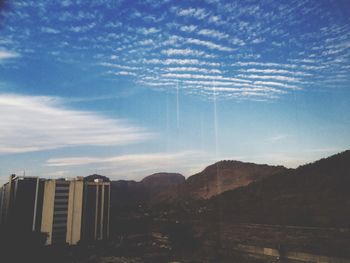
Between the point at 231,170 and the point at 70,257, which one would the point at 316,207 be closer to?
the point at 70,257

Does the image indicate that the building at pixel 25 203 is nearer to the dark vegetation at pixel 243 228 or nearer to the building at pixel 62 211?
the building at pixel 62 211

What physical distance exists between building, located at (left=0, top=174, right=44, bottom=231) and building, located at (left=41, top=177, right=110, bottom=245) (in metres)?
1.22

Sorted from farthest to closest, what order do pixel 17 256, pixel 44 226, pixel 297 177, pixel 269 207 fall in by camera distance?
pixel 297 177 < pixel 269 207 < pixel 44 226 < pixel 17 256

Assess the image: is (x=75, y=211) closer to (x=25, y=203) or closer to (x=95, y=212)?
(x=95, y=212)

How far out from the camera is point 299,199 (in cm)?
8238

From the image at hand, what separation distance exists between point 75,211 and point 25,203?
8773 millimetres

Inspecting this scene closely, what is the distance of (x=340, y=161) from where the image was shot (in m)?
86.6

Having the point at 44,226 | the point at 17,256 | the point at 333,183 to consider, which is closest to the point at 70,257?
the point at 44,226

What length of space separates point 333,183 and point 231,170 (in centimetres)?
→ 7295

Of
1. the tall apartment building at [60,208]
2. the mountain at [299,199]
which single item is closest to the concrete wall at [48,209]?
the tall apartment building at [60,208]

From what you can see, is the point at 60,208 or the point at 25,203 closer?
the point at 25,203

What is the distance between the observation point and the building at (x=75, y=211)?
2116 inches

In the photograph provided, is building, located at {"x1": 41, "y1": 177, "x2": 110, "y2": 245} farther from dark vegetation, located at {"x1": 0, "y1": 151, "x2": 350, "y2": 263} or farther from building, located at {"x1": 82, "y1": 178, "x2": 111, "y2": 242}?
dark vegetation, located at {"x1": 0, "y1": 151, "x2": 350, "y2": 263}

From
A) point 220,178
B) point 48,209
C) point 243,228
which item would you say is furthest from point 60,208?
point 220,178
